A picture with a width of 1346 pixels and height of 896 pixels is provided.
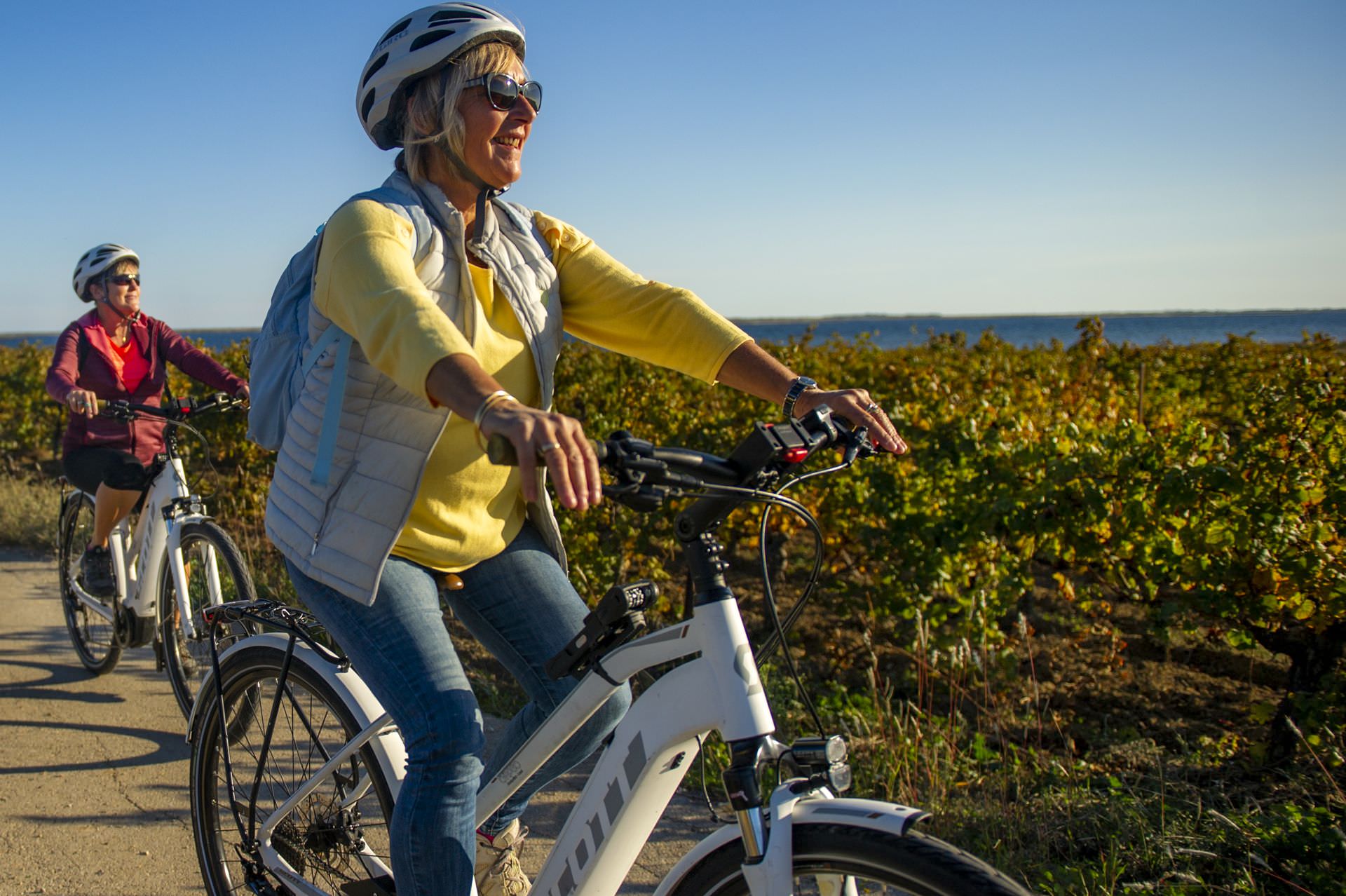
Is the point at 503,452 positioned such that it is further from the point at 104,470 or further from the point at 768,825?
the point at 104,470

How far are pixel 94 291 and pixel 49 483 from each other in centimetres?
587

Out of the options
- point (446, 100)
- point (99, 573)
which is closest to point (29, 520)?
point (99, 573)

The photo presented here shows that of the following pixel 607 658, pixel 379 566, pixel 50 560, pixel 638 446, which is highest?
pixel 638 446

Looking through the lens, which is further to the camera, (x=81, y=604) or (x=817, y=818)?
(x=81, y=604)

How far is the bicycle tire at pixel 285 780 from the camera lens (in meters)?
2.73

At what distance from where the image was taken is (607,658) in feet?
7.02

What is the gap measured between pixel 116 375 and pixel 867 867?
495 cm

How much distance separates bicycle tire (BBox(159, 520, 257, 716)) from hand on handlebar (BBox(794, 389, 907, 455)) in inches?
121

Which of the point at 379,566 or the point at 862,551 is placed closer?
the point at 379,566

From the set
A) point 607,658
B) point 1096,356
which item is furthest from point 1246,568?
point 1096,356

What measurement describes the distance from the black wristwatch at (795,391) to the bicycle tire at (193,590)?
2.91 metres

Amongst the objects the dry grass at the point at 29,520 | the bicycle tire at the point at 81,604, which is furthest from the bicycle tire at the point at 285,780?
the dry grass at the point at 29,520

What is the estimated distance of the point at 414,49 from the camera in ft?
7.50

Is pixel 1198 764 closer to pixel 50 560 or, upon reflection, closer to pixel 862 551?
pixel 862 551
